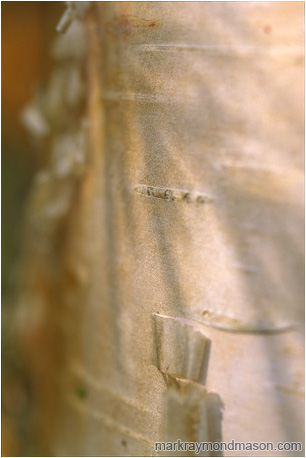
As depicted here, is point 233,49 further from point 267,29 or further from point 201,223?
point 201,223

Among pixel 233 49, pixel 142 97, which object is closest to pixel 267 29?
pixel 233 49

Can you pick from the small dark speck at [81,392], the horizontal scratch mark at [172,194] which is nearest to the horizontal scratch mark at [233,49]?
the horizontal scratch mark at [172,194]

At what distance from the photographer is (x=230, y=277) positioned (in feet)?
1.40

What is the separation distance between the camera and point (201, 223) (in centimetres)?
44

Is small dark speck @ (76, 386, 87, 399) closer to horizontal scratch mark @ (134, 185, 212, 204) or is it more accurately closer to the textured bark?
the textured bark

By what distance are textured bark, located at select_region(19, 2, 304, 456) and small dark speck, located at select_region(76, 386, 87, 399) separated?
8 centimetres

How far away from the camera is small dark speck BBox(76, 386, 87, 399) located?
2.44 ft

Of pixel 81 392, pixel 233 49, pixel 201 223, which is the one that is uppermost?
pixel 233 49

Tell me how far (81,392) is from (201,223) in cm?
43

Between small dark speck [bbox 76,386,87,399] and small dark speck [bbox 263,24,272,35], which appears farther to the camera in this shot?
small dark speck [bbox 76,386,87,399]

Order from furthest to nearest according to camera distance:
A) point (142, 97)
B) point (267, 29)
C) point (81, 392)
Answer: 1. point (81, 392)
2. point (142, 97)
3. point (267, 29)

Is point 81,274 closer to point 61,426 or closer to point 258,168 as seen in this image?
point 61,426

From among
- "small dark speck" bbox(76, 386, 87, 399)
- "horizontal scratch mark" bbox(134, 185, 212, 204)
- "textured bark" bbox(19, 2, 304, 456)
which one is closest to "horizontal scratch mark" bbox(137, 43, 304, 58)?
"textured bark" bbox(19, 2, 304, 456)

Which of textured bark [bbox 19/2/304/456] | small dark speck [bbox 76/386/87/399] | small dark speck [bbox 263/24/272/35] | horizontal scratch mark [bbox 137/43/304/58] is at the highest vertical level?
small dark speck [bbox 263/24/272/35]
